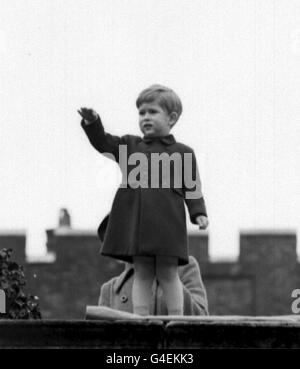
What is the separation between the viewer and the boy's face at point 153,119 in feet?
31.6

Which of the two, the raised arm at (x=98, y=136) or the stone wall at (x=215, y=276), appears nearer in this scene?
the raised arm at (x=98, y=136)

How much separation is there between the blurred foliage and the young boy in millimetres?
1454

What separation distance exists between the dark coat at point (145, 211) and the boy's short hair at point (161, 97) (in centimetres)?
17

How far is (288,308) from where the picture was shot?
31141mm

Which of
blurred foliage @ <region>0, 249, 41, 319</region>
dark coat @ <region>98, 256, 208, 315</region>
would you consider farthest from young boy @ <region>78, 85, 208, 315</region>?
blurred foliage @ <region>0, 249, 41, 319</region>

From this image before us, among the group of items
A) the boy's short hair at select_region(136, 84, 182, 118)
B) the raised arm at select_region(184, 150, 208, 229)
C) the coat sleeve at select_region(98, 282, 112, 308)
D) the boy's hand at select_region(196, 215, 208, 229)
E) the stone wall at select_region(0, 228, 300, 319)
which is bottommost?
the coat sleeve at select_region(98, 282, 112, 308)

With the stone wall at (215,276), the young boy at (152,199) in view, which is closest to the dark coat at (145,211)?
the young boy at (152,199)

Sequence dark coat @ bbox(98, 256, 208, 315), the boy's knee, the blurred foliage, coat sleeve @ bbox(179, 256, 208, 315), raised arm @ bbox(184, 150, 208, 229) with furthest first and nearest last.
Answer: the blurred foliage, coat sleeve @ bbox(179, 256, 208, 315), dark coat @ bbox(98, 256, 208, 315), raised arm @ bbox(184, 150, 208, 229), the boy's knee

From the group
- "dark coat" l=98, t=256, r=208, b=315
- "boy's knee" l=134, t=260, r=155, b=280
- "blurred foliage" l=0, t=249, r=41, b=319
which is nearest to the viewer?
"boy's knee" l=134, t=260, r=155, b=280

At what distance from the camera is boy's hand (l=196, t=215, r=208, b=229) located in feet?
31.3

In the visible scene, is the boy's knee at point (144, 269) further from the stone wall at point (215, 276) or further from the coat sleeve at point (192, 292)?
the stone wall at point (215, 276)

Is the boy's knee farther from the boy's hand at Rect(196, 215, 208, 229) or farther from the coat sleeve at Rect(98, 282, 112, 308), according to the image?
the coat sleeve at Rect(98, 282, 112, 308)

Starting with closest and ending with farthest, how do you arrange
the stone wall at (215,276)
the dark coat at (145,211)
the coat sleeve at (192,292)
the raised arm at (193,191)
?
the dark coat at (145,211)
the raised arm at (193,191)
the coat sleeve at (192,292)
the stone wall at (215,276)
